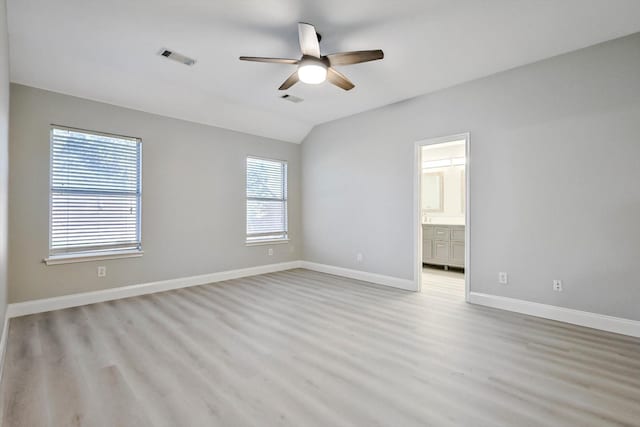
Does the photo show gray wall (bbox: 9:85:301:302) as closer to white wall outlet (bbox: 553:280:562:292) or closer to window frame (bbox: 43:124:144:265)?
window frame (bbox: 43:124:144:265)

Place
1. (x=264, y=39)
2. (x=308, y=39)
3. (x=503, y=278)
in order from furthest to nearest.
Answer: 1. (x=503, y=278)
2. (x=264, y=39)
3. (x=308, y=39)

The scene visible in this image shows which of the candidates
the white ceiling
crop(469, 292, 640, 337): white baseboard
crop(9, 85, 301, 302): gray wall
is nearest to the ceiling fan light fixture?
the white ceiling

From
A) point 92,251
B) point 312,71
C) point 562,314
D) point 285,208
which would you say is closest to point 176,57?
point 312,71

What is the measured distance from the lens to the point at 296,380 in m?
2.19

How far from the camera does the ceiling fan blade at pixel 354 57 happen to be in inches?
107

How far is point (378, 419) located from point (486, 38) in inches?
134

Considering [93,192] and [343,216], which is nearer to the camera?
[93,192]

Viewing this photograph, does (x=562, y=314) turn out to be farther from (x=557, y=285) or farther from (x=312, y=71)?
(x=312, y=71)

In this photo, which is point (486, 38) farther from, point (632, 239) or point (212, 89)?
point (212, 89)

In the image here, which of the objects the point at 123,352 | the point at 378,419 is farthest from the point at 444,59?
the point at 123,352

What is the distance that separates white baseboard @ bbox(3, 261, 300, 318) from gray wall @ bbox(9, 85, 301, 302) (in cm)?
8

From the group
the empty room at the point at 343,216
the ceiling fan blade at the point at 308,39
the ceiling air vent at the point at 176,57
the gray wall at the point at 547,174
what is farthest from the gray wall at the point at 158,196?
the ceiling fan blade at the point at 308,39

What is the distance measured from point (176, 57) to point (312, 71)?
1.63m

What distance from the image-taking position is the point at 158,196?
458 centimetres
